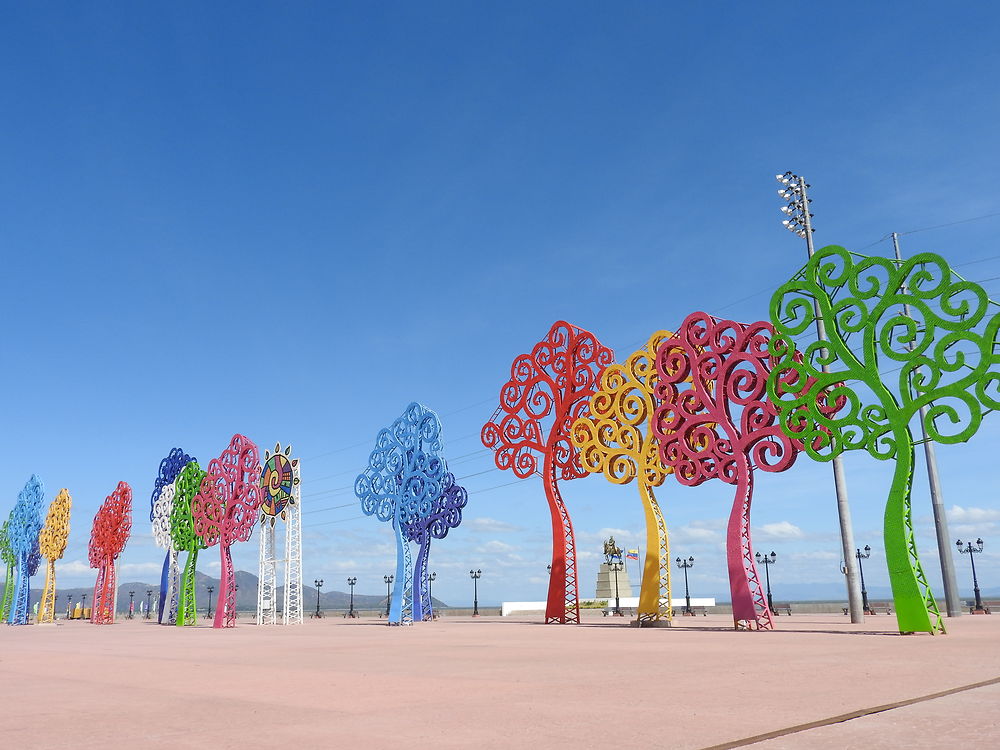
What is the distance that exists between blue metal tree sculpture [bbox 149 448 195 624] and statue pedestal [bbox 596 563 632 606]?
1349 inches

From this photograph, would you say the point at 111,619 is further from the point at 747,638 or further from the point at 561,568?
the point at 747,638

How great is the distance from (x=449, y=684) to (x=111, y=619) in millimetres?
51943

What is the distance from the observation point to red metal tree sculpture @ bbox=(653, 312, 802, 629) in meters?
25.0

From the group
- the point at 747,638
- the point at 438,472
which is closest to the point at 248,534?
the point at 438,472

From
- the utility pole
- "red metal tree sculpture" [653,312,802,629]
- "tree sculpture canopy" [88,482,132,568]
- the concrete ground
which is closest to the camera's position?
the concrete ground

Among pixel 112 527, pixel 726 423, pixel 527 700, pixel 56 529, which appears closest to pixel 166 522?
pixel 112 527

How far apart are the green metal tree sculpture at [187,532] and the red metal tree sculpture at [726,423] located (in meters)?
27.2

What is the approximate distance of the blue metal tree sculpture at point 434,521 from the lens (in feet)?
127

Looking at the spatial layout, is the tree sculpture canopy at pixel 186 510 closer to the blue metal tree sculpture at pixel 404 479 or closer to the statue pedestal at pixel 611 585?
the blue metal tree sculpture at pixel 404 479

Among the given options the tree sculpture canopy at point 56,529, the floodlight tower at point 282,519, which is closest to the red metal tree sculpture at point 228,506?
the floodlight tower at point 282,519

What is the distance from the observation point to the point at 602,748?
5.94 metres

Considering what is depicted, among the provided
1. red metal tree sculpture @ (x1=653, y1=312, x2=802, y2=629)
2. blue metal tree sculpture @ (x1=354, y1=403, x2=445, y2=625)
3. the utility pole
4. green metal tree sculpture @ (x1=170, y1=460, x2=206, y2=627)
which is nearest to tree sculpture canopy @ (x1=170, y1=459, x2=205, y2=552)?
green metal tree sculpture @ (x1=170, y1=460, x2=206, y2=627)

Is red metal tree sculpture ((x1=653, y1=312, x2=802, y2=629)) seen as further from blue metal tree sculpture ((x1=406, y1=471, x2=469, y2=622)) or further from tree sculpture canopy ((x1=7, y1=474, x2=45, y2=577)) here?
tree sculpture canopy ((x1=7, y1=474, x2=45, y2=577))

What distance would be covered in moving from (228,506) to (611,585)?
37.6m
